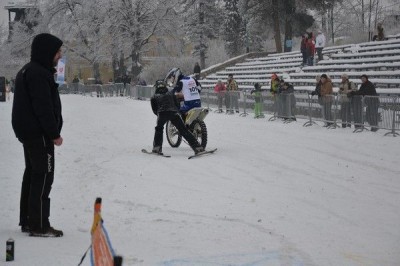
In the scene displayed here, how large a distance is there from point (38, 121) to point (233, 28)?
55371 mm

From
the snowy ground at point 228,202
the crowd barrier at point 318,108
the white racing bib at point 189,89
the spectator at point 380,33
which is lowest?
the snowy ground at point 228,202

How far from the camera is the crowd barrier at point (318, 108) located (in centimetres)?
1509

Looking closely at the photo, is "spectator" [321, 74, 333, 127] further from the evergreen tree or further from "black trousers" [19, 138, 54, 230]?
the evergreen tree

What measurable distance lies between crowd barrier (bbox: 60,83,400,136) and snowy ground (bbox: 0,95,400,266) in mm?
1167

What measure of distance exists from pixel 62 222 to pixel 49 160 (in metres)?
1.15

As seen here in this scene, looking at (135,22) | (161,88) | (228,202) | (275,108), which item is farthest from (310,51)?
(135,22)

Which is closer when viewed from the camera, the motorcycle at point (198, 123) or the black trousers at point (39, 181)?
the black trousers at point (39, 181)

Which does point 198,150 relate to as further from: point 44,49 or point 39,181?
point 44,49

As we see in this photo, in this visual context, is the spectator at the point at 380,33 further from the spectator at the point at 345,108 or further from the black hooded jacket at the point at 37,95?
the black hooded jacket at the point at 37,95

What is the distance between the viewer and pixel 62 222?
21.7ft

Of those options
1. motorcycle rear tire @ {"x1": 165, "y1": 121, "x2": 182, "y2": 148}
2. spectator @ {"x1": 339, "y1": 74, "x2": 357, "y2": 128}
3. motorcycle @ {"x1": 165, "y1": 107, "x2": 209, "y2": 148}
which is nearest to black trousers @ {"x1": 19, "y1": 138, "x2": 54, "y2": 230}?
motorcycle @ {"x1": 165, "y1": 107, "x2": 209, "y2": 148}

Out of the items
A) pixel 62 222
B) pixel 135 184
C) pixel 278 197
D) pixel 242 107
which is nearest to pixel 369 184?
pixel 278 197

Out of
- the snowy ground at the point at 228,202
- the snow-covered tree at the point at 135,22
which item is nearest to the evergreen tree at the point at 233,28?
the snow-covered tree at the point at 135,22

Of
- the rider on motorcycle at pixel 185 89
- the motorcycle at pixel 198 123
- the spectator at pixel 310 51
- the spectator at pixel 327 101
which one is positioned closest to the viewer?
the motorcycle at pixel 198 123
